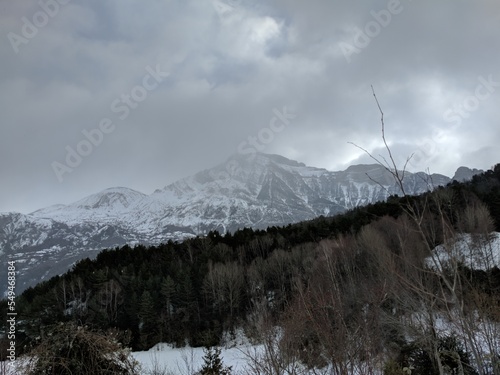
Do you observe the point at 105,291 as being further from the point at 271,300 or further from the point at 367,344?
the point at 367,344

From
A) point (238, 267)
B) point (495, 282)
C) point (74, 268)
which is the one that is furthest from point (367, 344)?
point (74, 268)

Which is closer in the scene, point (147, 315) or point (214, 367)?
point (214, 367)

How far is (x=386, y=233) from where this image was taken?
129ft

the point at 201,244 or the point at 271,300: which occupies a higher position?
the point at 201,244

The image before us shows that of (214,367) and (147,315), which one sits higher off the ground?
(214,367)

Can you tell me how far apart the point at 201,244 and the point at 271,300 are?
21.6 metres

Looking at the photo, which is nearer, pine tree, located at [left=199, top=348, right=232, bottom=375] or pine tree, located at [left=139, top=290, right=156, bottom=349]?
pine tree, located at [left=199, top=348, right=232, bottom=375]

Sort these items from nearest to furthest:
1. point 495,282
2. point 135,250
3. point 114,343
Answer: point 114,343 < point 495,282 < point 135,250

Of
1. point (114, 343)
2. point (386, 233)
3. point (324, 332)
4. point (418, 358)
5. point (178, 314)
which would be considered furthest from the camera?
point (178, 314)

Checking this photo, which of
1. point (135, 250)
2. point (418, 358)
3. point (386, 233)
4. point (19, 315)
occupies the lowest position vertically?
point (418, 358)

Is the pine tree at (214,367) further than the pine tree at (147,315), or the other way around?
the pine tree at (147,315)

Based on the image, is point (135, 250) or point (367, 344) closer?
point (367, 344)

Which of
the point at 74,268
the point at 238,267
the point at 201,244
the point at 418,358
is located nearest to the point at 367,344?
the point at 418,358

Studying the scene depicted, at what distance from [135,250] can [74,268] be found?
31.4ft
